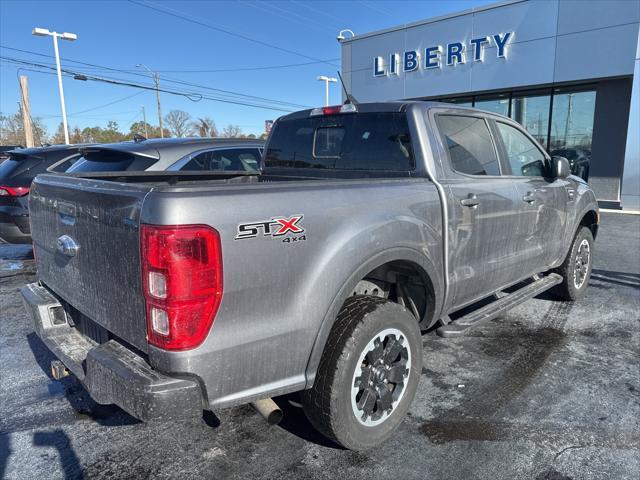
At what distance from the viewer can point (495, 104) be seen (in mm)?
15336

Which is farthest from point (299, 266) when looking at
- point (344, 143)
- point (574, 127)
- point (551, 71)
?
point (574, 127)

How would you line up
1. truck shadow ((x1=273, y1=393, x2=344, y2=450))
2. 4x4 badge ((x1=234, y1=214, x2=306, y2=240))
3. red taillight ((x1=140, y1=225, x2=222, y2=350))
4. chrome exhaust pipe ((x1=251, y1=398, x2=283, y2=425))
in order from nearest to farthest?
red taillight ((x1=140, y1=225, x2=222, y2=350))
4x4 badge ((x1=234, y1=214, x2=306, y2=240))
chrome exhaust pipe ((x1=251, y1=398, x2=283, y2=425))
truck shadow ((x1=273, y1=393, x2=344, y2=450))

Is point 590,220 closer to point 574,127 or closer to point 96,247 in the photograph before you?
point 96,247

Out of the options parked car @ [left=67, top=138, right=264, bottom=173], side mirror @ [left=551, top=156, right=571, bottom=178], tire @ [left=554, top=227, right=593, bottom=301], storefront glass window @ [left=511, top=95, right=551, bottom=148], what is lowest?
tire @ [left=554, top=227, right=593, bottom=301]

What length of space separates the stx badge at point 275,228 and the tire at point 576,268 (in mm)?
3968

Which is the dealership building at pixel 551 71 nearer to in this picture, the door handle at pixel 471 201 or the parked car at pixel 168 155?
the parked car at pixel 168 155

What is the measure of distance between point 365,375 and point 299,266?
85 cm

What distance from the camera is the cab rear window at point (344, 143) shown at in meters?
3.25

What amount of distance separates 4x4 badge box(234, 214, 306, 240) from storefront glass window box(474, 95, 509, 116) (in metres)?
14.5

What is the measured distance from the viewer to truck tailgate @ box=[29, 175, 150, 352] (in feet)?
6.56

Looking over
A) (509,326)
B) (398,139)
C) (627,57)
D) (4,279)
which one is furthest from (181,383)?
(627,57)

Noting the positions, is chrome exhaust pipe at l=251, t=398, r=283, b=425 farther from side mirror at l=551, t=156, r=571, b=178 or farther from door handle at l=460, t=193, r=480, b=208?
side mirror at l=551, t=156, r=571, b=178

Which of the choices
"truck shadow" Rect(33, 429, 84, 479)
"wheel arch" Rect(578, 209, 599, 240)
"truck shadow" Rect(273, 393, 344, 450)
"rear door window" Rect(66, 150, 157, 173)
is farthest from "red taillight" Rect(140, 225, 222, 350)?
"wheel arch" Rect(578, 209, 599, 240)

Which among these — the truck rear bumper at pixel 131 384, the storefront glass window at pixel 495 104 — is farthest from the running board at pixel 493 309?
Result: the storefront glass window at pixel 495 104
